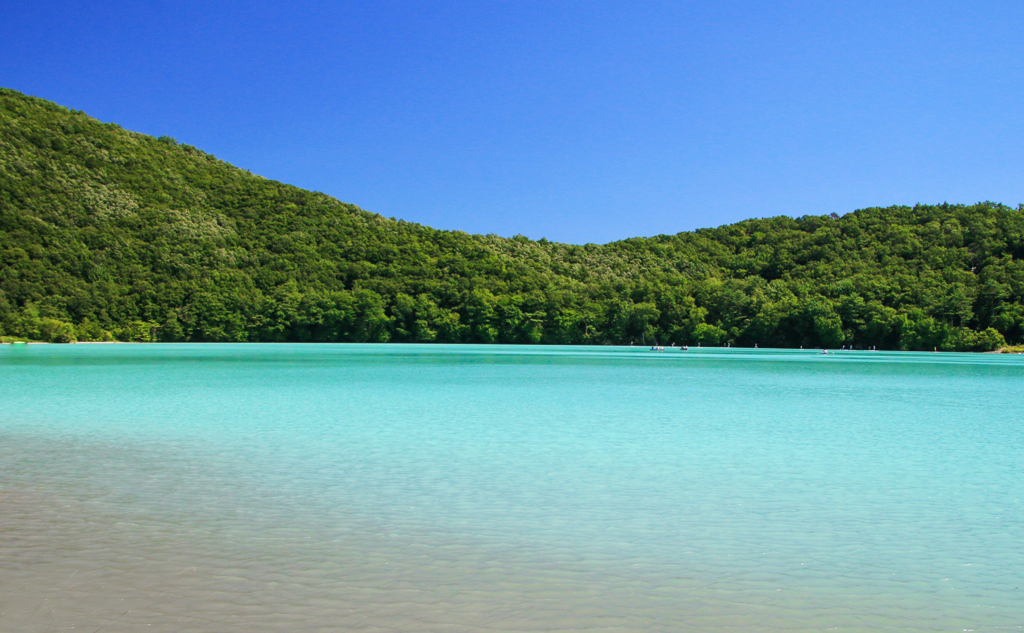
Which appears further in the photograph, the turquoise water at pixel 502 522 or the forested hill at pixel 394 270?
the forested hill at pixel 394 270

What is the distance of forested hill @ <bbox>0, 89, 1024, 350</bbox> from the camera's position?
66062 mm

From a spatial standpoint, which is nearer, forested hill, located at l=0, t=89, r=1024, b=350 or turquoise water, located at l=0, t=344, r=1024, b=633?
turquoise water, located at l=0, t=344, r=1024, b=633

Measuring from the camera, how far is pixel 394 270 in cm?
8344

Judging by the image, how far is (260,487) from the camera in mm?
7246

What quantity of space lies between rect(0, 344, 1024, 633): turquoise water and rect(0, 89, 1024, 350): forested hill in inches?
2363

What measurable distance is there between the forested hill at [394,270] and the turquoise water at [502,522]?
60022 millimetres

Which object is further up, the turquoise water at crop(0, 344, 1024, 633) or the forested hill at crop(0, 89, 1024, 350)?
the forested hill at crop(0, 89, 1024, 350)

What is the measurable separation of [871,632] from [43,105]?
11128 cm

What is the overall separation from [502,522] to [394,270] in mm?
78771

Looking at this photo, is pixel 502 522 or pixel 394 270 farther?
pixel 394 270

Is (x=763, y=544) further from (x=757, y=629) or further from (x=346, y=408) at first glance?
(x=346, y=408)

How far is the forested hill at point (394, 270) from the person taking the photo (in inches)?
2601

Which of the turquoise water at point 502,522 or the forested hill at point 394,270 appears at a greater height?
the forested hill at point 394,270

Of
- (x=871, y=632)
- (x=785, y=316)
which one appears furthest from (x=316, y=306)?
(x=871, y=632)
